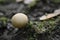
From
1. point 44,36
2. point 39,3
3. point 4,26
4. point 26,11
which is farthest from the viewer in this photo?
point 39,3

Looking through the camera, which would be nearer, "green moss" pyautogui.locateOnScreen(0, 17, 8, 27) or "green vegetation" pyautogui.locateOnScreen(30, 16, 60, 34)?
"green vegetation" pyautogui.locateOnScreen(30, 16, 60, 34)

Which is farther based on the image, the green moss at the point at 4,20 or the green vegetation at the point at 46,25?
the green moss at the point at 4,20

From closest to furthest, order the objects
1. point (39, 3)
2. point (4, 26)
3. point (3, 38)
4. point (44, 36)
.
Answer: point (44, 36), point (3, 38), point (4, 26), point (39, 3)

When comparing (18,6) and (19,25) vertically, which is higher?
(18,6)

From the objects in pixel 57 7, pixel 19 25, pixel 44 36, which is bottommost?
→ pixel 44 36

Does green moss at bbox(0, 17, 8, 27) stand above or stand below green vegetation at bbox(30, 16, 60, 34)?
above

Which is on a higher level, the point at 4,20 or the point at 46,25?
the point at 4,20

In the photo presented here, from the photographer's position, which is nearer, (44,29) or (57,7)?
(44,29)

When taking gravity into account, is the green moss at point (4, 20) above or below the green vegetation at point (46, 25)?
above

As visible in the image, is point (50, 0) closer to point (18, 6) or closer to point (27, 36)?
point (18, 6)

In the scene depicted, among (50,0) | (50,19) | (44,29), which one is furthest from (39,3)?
(44,29)

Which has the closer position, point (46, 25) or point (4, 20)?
point (46, 25)
